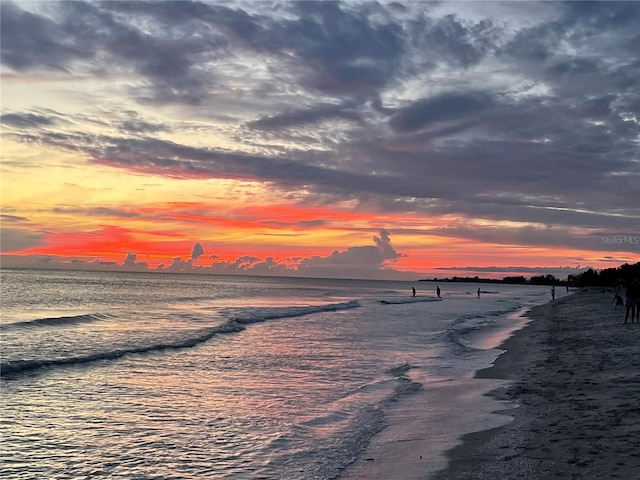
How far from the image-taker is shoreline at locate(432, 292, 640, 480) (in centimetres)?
757

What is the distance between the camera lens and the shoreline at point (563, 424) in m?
7.57

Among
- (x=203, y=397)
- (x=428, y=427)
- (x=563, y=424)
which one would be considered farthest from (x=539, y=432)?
(x=203, y=397)

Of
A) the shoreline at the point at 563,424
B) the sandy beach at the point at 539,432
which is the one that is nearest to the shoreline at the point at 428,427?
the sandy beach at the point at 539,432

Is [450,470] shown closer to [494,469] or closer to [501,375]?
[494,469]

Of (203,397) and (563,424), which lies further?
(203,397)

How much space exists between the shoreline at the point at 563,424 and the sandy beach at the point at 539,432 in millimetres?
14

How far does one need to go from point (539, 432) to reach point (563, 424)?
635 mm

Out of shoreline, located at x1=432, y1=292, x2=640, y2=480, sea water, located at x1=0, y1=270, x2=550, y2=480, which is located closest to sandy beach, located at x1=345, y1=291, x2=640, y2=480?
shoreline, located at x1=432, y1=292, x2=640, y2=480

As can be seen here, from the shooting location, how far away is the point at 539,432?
30.9 feet

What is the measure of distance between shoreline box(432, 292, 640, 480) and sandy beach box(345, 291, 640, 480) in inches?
0.5

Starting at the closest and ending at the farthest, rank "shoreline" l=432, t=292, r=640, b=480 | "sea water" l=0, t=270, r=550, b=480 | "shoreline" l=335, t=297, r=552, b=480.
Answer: "shoreline" l=432, t=292, r=640, b=480 → "shoreline" l=335, t=297, r=552, b=480 → "sea water" l=0, t=270, r=550, b=480

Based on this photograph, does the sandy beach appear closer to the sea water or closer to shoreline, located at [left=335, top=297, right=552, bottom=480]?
shoreline, located at [left=335, top=297, right=552, bottom=480]

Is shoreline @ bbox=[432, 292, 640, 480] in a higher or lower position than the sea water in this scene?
higher

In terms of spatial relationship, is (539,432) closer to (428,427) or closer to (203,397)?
(428,427)
